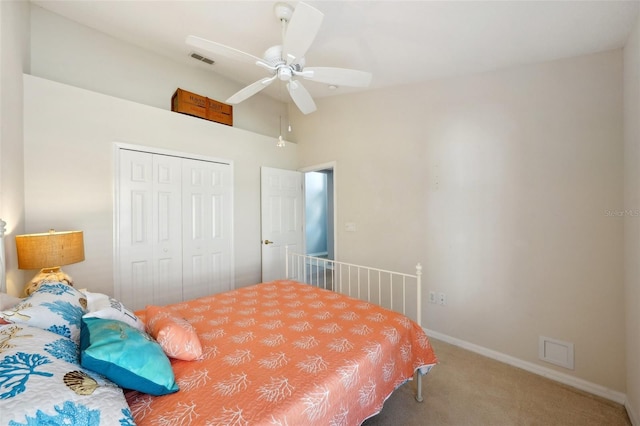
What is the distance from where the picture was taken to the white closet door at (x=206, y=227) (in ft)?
9.99

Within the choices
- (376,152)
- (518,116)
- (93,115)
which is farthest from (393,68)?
(93,115)

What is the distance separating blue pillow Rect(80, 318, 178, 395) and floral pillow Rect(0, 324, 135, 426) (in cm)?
4

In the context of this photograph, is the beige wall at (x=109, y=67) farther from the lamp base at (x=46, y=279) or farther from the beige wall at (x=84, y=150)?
the lamp base at (x=46, y=279)

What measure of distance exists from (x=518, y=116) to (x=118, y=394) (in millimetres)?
3173

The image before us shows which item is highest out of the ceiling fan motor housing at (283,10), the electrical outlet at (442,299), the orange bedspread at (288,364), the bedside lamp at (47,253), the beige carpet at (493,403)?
the ceiling fan motor housing at (283,10)

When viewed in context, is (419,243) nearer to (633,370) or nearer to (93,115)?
(633,370)

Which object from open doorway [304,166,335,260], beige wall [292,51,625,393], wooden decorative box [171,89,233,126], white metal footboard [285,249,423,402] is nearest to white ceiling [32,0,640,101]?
beige wall [292,51,625,393]

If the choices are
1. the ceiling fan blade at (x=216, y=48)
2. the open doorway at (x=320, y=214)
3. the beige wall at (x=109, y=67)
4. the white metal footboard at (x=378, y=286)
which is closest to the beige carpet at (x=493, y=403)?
the white metal footboard at (x=378, y=286)

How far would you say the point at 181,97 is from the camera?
296 centimetres

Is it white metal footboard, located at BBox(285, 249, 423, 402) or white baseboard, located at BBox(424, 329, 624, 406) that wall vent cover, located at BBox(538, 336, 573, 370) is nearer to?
white baseboard, located at BBox(424, 329, 624, 406)

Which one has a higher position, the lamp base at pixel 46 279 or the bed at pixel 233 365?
the lamp base at pixel 46 279

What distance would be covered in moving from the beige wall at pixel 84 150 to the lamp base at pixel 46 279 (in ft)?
1.35

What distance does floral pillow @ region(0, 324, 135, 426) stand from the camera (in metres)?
0.64

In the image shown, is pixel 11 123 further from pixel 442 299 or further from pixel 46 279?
pixel 442 299
